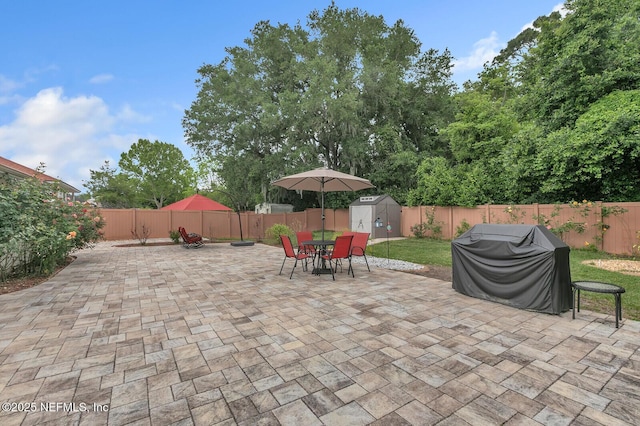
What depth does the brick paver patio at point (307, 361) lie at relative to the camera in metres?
1.76

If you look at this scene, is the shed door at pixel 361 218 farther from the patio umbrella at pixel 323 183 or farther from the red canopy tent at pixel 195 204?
the patio umbrella at pixel 323 183

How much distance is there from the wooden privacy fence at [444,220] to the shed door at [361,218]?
1711 mm

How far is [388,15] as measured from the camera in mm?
17688

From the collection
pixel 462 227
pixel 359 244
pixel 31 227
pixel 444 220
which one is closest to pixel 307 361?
pixel 359 244

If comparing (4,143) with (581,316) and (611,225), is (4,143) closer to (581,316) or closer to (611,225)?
(581,316)

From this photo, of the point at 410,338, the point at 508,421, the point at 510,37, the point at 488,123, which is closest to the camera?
the point at 508,421

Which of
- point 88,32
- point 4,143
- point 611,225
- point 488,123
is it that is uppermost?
point 88,32

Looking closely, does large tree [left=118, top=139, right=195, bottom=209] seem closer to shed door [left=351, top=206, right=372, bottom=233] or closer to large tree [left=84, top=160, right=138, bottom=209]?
large tree [left=84, top=160, right=138, bottom=209]

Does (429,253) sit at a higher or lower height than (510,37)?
lower

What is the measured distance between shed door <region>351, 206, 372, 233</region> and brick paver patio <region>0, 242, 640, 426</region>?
9.63m

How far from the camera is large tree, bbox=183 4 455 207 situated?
15.2 meters

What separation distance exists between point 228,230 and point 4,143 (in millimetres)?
9329

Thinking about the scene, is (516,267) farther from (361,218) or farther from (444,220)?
(361,218)

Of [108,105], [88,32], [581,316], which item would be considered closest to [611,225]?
[581,316]
